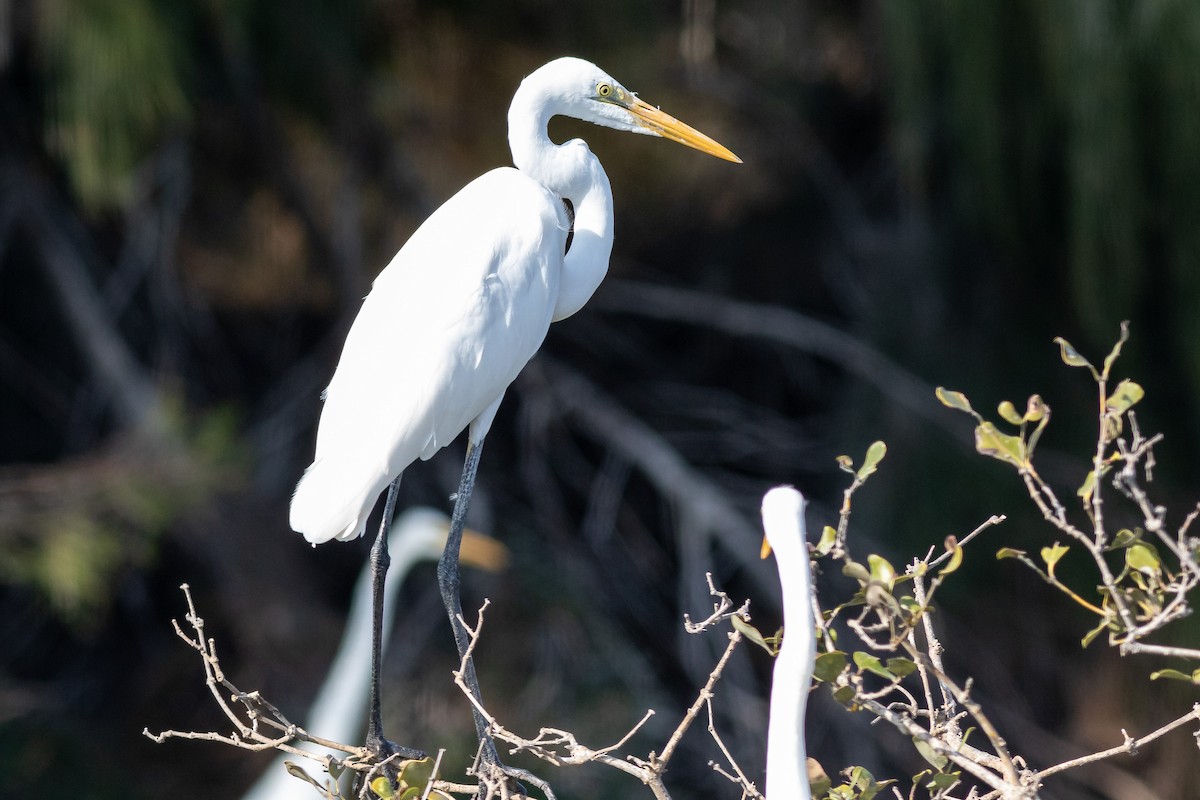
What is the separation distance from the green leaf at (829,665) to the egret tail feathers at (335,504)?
1.38 feet

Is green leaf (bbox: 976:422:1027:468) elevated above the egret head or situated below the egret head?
below

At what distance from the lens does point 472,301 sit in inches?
39.6

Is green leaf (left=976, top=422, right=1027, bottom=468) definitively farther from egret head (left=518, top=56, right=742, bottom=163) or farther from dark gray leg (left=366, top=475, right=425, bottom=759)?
dark gray leg (left=366, top=475, right=425, bottom=759)

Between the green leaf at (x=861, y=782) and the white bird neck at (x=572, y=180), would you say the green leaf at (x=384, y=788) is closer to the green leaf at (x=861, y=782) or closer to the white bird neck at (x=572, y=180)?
the green leaf at (x=861, y=782)

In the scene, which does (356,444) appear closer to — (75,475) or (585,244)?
(585,244)

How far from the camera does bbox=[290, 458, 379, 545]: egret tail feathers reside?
957mm

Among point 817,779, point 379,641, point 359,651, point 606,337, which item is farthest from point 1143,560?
point 606,337

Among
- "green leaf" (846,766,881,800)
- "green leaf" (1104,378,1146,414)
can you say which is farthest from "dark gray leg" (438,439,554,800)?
"green leaf" (1104,378,1146,414)

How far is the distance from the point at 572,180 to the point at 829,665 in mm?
505

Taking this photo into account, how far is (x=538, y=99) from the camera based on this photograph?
100 cm

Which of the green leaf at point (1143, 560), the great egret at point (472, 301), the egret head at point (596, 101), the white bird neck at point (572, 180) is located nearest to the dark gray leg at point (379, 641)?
the great egret at point (472, 301)

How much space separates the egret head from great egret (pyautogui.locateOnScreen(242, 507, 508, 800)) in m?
0.77

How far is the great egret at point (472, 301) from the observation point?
985mm

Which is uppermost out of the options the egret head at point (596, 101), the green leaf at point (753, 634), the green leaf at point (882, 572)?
the egret head at point (596, 101)
